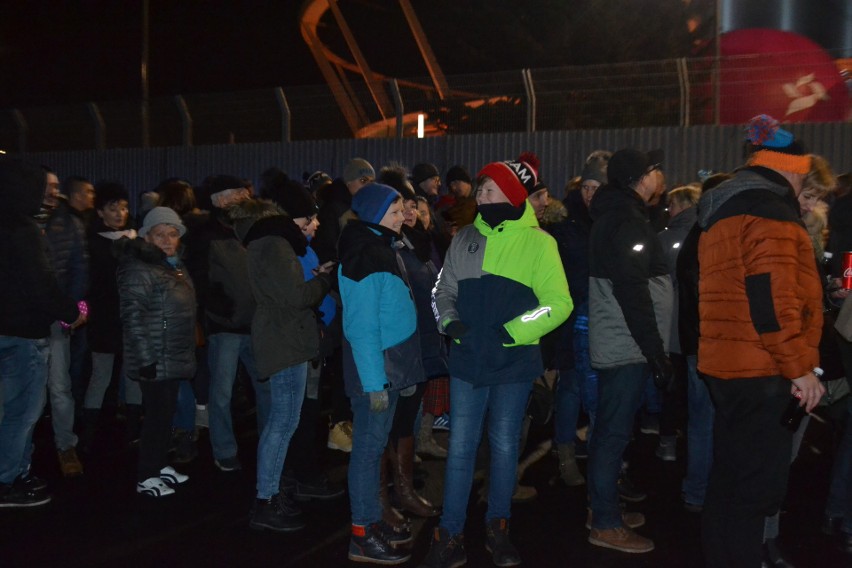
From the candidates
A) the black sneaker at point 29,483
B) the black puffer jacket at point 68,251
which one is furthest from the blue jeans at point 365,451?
the black puffer jacket at point 68,251

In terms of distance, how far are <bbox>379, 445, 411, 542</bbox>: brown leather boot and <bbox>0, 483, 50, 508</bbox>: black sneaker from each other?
2227 millimetres

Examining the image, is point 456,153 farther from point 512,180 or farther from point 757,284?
point 757,284

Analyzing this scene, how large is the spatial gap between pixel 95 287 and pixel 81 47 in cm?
2579

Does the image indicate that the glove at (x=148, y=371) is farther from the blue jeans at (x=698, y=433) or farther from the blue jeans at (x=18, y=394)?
the blue jeans at (x=698, y=433)

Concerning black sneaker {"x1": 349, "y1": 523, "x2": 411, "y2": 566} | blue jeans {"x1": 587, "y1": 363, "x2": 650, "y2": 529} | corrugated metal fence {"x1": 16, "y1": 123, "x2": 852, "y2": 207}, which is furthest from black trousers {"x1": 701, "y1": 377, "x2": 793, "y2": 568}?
corrugated metal fence {"x1": 16, "y1": 123, "x2": 852, "y2": 207}

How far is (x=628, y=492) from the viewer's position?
5.35m

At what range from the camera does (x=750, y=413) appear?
3.37m

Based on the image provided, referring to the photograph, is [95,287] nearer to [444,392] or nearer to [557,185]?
[444,392]

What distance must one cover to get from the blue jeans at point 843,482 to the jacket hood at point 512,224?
2.19 m

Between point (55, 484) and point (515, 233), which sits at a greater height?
point (515, 233)

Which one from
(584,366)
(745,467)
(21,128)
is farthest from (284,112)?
(745,467)

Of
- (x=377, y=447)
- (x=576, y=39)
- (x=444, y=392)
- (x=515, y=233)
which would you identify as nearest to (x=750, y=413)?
(x=515, y=233)

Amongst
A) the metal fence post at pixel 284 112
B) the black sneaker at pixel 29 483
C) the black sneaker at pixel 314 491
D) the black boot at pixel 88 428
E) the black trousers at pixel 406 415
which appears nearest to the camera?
the black trousers at pixel 406 415

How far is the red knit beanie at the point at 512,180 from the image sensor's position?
404 centimetres
